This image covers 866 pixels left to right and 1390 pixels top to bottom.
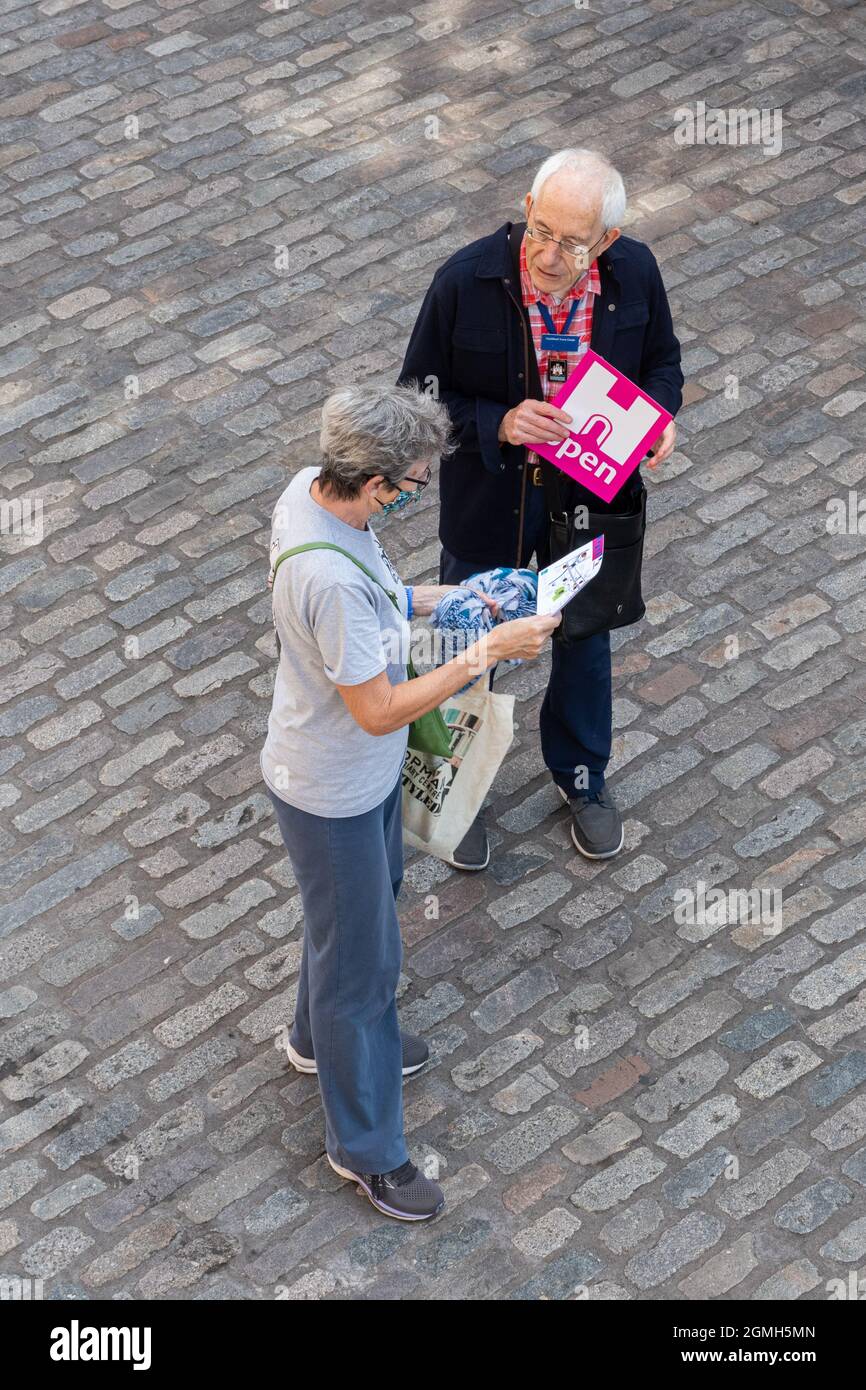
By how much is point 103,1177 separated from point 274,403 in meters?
3.73

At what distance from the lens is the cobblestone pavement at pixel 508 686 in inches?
194

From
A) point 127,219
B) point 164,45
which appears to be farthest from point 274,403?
point 164,45

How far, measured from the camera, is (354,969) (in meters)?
4.45

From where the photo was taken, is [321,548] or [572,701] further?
[572,701]

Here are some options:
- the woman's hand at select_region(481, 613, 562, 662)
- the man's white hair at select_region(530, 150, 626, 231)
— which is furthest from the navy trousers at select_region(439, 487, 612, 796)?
the woman's hand at select_region(481, 613, 562, 662)

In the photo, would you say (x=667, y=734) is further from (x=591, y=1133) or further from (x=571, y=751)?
(x=591, y=1133)

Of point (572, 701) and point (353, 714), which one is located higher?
point (353, 714)

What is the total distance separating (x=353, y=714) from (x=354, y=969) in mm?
830

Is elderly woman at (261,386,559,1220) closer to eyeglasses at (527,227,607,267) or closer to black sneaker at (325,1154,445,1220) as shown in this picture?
black sneaker at (325,1154,445,1220)

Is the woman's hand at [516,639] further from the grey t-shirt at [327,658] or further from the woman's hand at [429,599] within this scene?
the woman's hand at [429,599]

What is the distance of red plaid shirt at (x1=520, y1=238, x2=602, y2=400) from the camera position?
16.0 feet

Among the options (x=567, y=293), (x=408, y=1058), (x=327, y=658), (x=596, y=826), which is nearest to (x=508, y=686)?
(x=596, y=826)

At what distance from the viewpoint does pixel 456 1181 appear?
498 cm

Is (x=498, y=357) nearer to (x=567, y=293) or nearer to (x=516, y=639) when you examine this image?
(x=567, y=293)
